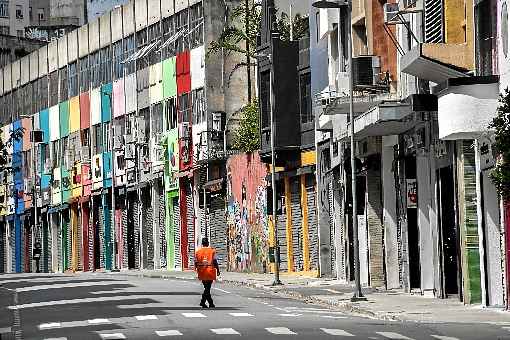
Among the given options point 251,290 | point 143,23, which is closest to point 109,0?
point 143,23

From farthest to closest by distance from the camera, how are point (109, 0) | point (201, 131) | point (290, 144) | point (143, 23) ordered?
point (109, 0) < point (143, 23) < point (201, 131) < point (290, 144)

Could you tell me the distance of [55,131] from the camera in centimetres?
10925

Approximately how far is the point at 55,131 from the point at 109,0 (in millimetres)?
16647

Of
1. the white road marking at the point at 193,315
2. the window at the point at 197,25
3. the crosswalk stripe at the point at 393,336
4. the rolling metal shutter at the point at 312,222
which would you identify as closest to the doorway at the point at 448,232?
the white road marking at the point at 193,315

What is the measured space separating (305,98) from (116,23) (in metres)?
31.6

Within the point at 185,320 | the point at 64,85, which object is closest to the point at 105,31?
the point at 64,85

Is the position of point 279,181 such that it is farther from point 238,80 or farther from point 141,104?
point 141,104

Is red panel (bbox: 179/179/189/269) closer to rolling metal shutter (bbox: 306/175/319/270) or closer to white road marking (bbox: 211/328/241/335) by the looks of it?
rolling metal shutter (bbox: 306/175/319/270)

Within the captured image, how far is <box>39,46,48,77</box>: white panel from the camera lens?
111356mm

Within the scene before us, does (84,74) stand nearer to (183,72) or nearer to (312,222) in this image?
(183,72)

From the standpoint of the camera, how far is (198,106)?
82000mm

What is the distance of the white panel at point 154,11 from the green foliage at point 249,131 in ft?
38.0

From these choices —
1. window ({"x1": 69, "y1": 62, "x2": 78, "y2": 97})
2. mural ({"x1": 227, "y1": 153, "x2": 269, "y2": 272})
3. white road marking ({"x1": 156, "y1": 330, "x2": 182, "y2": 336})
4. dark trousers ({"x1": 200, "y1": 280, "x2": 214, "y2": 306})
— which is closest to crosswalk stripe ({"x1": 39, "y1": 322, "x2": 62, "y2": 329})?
white road marking ({"x1": 156, "y1": 330, "x2": 182, "y2": 336})

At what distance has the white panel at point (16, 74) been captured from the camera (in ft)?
387
